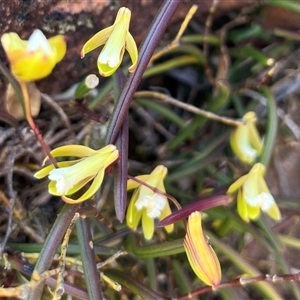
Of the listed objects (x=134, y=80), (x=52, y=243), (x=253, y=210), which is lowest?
(x=253, y=210)

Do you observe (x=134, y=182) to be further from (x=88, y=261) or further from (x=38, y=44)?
(x=38, y=44)

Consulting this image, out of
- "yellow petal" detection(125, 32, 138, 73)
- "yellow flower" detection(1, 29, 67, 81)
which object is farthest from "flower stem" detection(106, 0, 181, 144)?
"yellow flower" detection(1, 29, 67, 81)

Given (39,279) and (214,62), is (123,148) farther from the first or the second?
(214,62)

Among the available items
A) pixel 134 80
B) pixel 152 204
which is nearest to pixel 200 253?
pixel 152 204

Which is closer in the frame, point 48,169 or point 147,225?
point 48,169

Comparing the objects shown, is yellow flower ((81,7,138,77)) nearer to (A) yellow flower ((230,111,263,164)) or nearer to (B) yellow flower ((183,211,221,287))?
(B) yellow flower ((183,211,221,287))

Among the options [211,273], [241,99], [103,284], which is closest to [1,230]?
[103,284]
